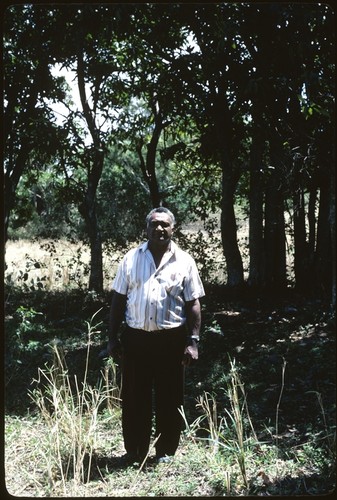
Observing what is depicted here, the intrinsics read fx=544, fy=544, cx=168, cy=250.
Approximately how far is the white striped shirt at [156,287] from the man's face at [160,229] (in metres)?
0.10

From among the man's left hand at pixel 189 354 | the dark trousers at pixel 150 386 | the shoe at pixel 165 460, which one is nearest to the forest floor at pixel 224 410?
the shoe at pixel 165 460

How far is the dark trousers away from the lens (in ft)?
12.2

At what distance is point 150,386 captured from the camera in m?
3.84

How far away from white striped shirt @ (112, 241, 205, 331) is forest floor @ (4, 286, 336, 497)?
0.54 meters

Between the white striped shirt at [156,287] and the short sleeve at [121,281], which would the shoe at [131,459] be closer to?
the white striped shirt at [156,287]

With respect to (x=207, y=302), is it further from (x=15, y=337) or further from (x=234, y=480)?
(x=234, y=480)

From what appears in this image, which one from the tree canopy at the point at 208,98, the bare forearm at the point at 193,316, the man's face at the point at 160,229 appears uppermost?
the tree canopy at the point at 208,98

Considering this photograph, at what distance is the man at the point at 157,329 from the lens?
3.65 metres

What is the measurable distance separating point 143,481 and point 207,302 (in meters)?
5.65

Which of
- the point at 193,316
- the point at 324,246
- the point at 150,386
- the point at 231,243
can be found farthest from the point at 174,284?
the point at 231,243

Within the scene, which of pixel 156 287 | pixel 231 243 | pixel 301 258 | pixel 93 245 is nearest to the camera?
pixel 156 287

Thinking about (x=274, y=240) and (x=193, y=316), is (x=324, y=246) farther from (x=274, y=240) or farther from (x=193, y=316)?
(x=193, y=316)

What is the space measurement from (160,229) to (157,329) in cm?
67

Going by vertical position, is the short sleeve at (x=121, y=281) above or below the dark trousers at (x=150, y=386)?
above
